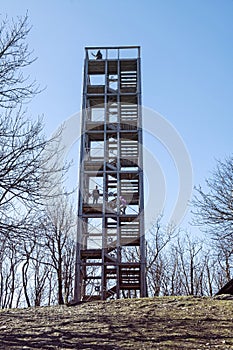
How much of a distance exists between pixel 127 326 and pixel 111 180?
12397 mm

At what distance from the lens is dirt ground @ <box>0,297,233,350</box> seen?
7062mm

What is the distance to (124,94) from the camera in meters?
21.5

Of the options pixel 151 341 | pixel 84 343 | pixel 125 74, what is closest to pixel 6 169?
pixel 84 343

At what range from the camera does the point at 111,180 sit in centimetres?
2044

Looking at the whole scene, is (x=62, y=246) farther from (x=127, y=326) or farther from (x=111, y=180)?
(x=127, y=326)

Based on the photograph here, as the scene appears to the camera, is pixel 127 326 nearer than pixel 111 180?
Yes

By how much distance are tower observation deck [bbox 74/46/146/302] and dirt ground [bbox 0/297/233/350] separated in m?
7.07

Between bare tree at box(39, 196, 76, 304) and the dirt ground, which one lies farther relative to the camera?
bare tree at box(39, 196, 76, 304)

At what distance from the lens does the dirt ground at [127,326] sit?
7.06 m

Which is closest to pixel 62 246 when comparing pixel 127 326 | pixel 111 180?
pixel 111 180

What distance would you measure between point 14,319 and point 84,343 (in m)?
3.77

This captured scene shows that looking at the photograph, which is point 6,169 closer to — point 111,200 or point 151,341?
point 151,341

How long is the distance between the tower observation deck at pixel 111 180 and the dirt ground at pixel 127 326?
7068mm

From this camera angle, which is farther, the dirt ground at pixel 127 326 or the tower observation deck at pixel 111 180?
the tower observation deck at pixel 111 180
